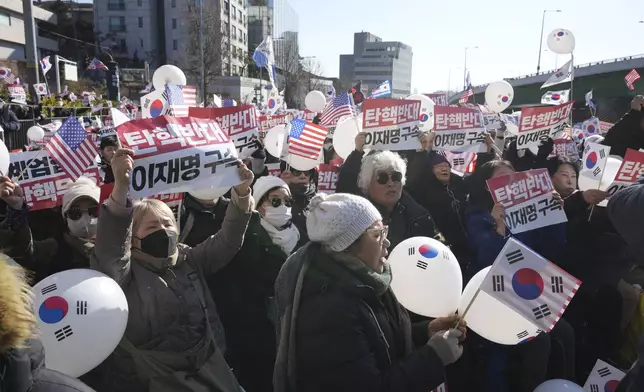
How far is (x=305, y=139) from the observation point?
214 inches

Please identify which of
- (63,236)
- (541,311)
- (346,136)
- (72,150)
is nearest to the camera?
(541,311)

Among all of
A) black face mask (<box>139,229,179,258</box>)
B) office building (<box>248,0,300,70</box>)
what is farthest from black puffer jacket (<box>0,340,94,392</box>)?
office building (<box>248,0,300,70</box>)

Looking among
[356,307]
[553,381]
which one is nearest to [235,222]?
[356,307]

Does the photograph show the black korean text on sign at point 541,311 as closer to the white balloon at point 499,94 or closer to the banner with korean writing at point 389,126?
the banner with korean writing at point 389,126

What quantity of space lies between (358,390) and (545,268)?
1.22 metres

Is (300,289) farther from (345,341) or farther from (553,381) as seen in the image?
(553,381)

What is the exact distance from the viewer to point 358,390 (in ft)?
6.09

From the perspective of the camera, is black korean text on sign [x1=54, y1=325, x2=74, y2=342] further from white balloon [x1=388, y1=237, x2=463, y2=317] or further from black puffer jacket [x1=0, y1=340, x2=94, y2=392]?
white balloon [x1=388, y1=237, x2=463, y2=317]

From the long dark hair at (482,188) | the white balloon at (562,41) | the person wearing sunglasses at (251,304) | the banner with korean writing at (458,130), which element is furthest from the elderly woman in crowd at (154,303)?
the white balloon at (562,41)

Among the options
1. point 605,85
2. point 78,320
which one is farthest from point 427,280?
point 605,85

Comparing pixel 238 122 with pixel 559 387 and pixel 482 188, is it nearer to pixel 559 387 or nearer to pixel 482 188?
pixel 482 188

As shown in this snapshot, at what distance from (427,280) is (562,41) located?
28.9ft

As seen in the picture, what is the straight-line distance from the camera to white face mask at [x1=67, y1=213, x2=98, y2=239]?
304 centimetres

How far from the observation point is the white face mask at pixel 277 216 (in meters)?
3.53
